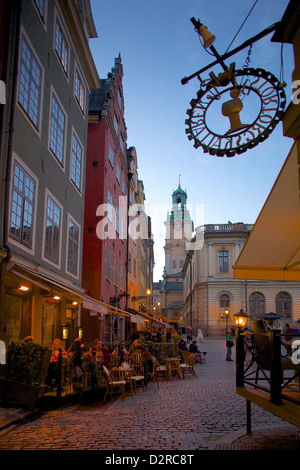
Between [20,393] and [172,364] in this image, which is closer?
[20,393]

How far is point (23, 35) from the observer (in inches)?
460

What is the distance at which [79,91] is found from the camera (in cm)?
1869

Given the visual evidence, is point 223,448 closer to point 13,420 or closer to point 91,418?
point 91,418

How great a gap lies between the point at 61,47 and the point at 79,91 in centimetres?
303

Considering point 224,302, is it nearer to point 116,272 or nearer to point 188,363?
point 116,272

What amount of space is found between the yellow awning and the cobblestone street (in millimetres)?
2724

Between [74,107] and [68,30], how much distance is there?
9.12 feet

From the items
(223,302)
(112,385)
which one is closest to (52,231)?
(112,385)

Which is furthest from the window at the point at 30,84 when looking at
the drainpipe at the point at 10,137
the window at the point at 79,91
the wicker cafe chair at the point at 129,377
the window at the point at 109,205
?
the window at the point at 109,205

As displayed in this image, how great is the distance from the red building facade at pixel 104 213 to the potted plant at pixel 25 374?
34.5 feet

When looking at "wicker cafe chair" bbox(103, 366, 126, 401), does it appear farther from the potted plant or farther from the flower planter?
the flower planter

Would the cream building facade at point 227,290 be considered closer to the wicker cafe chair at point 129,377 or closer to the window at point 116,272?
the window at point 116,272

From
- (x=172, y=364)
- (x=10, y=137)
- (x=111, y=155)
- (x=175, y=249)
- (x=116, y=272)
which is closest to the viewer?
(x=10, y=137)

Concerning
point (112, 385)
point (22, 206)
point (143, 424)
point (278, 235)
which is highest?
point (22, 206)
